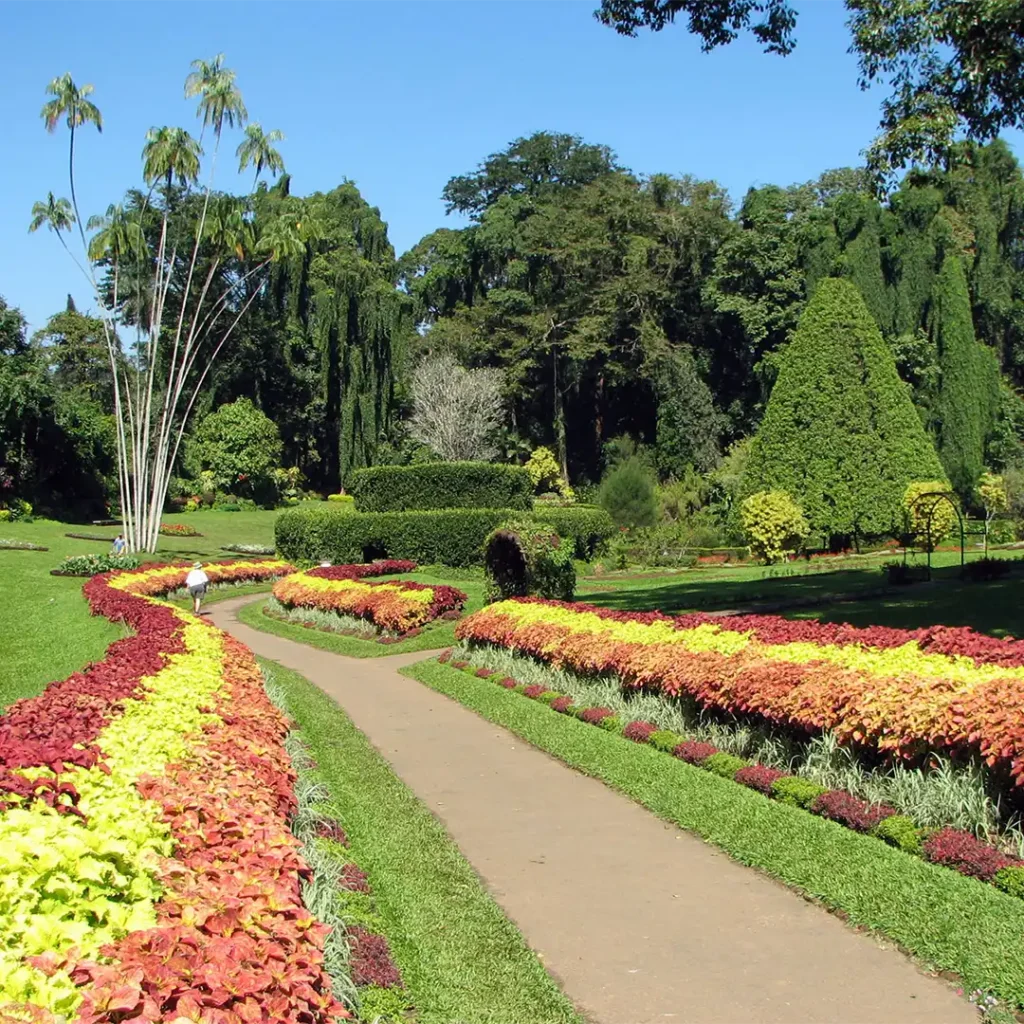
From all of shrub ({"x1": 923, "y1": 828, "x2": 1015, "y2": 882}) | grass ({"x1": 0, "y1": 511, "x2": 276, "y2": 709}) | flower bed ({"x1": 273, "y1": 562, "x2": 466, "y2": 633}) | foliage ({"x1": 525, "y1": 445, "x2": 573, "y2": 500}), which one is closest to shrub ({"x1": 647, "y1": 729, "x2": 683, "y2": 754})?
shrub ({"x1": 923, "y1": 828, "x2": 1015, "y2": 882})

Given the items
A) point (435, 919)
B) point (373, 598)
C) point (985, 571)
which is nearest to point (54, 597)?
point (373, 598)

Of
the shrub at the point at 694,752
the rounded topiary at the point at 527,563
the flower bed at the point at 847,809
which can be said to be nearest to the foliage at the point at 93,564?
the rounded topiary at the point at 527,563

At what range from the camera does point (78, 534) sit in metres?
39.0

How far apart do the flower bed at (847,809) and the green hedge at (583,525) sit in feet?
71.2

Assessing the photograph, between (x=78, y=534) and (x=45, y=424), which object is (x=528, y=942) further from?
(x=45, y=424)

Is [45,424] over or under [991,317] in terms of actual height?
under

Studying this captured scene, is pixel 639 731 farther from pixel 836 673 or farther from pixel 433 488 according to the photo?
pixel 433 488

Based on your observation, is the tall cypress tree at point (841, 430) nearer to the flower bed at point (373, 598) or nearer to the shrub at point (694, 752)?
the flower bed at point (373, 598)

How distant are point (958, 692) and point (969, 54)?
34.5 feet

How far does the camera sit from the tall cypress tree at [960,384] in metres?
44.8

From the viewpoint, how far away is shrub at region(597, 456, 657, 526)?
A: 40.4m

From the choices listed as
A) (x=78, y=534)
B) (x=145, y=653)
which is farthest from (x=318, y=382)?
(x=145, y=653)

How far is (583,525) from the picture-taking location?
1309 inches

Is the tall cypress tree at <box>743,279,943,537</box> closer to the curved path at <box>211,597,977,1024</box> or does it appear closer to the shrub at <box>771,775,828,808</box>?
the curved path at <box>211,597,977,1024</box>
